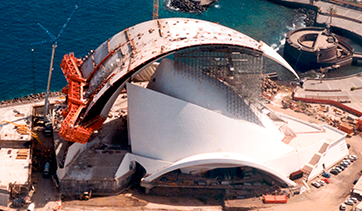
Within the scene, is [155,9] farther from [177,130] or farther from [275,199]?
[275,199]

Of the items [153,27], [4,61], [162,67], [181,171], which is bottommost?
[181,171]

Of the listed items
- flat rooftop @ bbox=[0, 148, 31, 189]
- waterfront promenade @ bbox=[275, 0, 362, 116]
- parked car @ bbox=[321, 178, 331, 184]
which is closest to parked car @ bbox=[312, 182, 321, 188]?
parked car @ bbox=[321, 178, 331, 184]

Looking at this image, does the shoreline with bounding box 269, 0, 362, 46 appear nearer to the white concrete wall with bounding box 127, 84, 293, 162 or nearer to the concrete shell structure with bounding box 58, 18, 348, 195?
the concrete shell structure with bounding box 58, 18, 348, 195

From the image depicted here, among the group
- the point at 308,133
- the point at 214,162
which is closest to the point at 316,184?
the point at 308,133

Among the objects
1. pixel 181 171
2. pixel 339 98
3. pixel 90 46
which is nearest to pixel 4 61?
pixel 90 46

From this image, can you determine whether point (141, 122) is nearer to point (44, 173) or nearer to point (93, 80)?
point (93, 80)

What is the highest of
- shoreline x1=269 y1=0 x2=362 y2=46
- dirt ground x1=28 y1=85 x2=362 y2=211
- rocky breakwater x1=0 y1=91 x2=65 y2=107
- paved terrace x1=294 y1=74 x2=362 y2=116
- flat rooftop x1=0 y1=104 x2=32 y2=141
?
shoreline x1=269 y1=0 x2=362 y2=46

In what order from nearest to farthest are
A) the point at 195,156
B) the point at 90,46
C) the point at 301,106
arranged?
the point at 195,156, the point at 301,106, the point at 90,46
